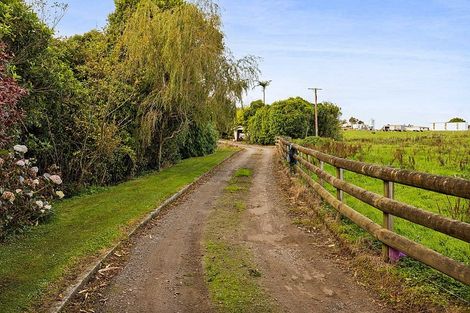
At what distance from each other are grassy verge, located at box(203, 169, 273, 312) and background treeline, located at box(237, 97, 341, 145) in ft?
166

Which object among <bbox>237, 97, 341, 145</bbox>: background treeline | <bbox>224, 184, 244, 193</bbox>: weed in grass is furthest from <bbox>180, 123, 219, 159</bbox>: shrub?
<bbox>237, 97, 341, 145</bbox>: background treeline

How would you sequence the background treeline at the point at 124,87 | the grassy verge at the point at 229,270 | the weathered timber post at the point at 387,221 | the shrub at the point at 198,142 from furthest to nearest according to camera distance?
the shrub at the point at 198,142
the background treeline at the point at 124,87
the weathered timber post at the point at 387,221
the grassy verge at the point at 229,270

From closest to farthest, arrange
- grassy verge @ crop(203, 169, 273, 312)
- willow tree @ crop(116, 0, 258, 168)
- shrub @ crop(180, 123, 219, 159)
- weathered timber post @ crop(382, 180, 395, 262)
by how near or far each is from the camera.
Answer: grassy verge @ crop(203, 169, 273, 312), weathered timber post @ crop(382, 180, 395, 262), willow tree @ crop(116, 0, 258, 168), shrub @ crop(180, 123, 219, 159)

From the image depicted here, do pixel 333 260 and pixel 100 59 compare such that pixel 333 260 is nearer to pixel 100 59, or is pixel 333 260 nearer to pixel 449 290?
pixel 449 290

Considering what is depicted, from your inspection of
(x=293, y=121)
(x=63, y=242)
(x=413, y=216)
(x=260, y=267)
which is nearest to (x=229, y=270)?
(x=260, y=267)

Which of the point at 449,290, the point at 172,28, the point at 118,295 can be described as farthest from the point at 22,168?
the point at 172,28

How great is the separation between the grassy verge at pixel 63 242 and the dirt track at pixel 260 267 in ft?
2.17

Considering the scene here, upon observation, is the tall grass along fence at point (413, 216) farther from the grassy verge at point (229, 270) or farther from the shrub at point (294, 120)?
the shrub at point (294, 120)

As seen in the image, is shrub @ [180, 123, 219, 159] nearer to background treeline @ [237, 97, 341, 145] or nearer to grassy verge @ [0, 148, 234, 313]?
grassy verge @ [0, 148, 234, 313]

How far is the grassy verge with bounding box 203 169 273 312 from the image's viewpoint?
4.55 metres

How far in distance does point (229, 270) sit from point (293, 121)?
55.3 metres

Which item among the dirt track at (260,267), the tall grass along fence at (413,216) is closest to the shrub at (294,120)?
the dirt track at (260,267)

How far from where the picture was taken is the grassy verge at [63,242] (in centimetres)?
502

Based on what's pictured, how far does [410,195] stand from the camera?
472 inches
